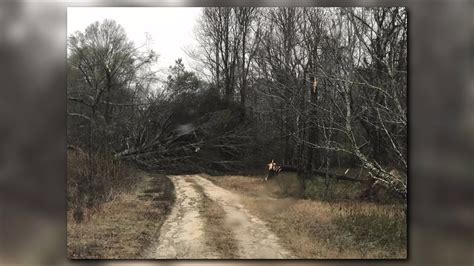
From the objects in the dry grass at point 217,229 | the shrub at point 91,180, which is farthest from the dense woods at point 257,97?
the dry grass at point 217,229

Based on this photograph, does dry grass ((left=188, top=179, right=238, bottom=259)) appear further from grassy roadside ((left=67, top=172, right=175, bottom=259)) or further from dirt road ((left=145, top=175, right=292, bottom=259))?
grassy roadside ((left=67, top=172, right=175, bottom=259))

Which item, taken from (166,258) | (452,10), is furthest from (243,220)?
(452,10)

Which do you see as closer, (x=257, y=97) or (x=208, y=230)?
(x=208, y=230)

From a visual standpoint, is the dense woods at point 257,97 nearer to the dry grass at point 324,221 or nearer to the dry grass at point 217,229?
the dry grass at point 324,221

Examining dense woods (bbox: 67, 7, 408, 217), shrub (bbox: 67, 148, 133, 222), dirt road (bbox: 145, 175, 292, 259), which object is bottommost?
dirt road (bbox: 145, 175, 292, 259)

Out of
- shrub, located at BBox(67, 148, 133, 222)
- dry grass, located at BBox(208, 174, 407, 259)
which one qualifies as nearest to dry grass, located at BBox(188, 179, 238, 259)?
dry grass, located at BBox(208, 174, 407, 259)

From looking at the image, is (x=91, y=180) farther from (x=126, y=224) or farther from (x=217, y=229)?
(x=217, y=229)

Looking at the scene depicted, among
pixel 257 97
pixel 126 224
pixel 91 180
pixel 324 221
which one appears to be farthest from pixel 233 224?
pixel 91 180
